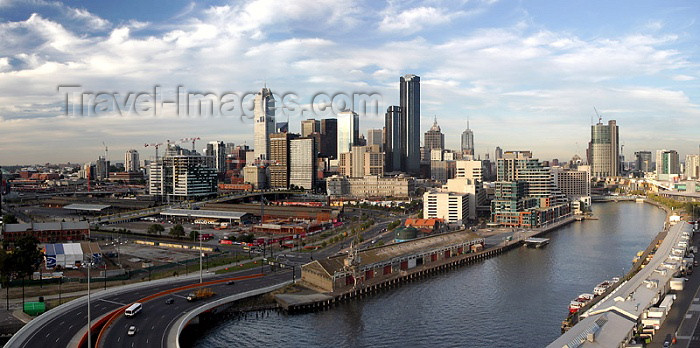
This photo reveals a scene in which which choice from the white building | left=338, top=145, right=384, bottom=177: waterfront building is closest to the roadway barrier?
the white building

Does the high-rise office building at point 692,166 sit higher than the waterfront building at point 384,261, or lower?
higher

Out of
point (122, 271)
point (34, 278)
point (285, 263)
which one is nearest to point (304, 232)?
point (285, 263)

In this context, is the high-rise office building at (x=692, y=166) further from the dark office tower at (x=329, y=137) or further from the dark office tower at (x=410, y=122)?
the dark office tower at (x=329, y=137)

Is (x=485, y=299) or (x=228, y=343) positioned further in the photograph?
(x=485, y=299)

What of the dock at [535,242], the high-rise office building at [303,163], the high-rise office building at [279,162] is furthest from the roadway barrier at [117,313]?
the high-rise office building at [279,162]

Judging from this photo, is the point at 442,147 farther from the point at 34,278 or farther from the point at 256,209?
the point at 34,278

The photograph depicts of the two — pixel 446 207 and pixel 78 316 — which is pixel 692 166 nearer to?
pixel 446 207

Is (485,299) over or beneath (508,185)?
beneath

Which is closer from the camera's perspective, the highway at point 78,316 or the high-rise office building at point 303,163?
the highway at point 78,316
